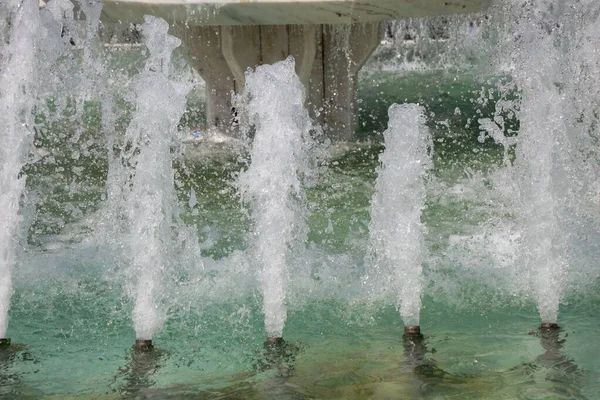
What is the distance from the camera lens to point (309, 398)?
3.92 metres

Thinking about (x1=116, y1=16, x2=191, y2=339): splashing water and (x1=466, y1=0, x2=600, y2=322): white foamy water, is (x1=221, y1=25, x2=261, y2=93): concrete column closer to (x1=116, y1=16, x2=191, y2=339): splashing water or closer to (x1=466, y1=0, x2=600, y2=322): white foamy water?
(x1=466, y1=0, x2=600, y2=322): white foamy water

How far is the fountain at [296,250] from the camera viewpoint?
4.22 metres

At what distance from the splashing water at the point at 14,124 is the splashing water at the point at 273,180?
104cm

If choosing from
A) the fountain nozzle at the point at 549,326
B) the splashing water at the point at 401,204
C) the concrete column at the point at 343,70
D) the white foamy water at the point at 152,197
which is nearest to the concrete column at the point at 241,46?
the concrete column at the point at 343,70

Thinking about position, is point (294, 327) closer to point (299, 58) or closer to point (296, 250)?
point (296, 250)

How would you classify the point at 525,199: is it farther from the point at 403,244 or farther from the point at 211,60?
the point at 211,60

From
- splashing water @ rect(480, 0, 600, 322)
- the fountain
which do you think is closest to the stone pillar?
the fountain

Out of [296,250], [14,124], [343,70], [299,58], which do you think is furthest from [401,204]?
[343,70]

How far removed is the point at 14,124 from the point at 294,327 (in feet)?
5.49

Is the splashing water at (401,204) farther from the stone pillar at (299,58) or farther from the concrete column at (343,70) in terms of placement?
the concrete column at (343,70)

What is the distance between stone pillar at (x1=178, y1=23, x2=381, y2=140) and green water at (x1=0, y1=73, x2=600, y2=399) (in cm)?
172

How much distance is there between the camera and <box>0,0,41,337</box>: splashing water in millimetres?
4816

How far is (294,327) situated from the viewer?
4.68 meters

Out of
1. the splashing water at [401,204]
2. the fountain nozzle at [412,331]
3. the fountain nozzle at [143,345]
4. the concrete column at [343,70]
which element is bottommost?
the fountain nozzle at [143,345]
